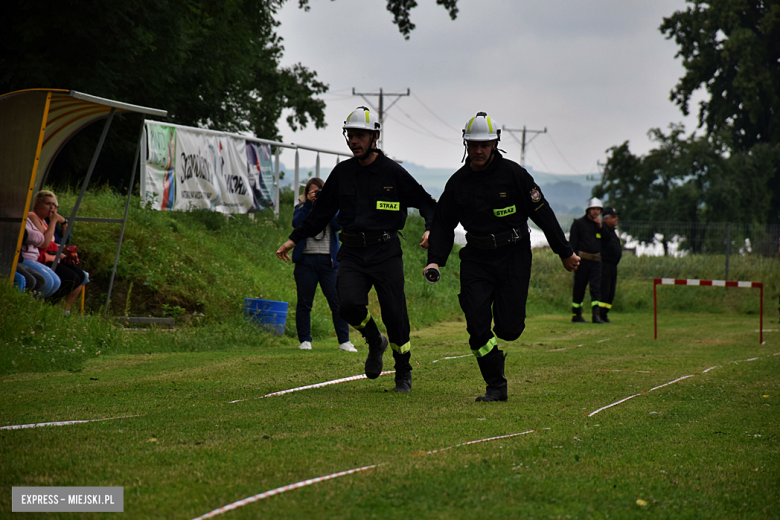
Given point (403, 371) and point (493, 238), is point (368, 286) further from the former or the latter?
point (493, 238)

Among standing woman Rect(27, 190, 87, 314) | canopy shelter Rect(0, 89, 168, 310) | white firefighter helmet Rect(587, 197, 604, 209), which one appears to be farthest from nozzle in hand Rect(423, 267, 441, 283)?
white firefighter helmet Rect(587, 197, 604, 209)

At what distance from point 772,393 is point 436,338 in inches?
264

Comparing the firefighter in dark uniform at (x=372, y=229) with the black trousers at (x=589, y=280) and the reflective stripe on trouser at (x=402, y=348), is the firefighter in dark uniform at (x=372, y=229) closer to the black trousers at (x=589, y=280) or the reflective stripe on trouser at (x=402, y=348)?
the reflective stripe on trouser at (x=402, y=348)

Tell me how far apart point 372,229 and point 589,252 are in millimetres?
10867

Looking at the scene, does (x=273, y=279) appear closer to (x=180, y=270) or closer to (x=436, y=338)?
(x=180, y=270)

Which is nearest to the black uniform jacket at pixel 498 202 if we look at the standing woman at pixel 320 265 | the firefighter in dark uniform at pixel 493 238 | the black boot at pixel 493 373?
the firefighter in dark uniform at pixel 493 238

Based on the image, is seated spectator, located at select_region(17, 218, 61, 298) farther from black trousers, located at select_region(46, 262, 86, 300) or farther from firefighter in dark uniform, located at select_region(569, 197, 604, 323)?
firefighter in dark uniform, located at select_region(569, 197, 604, 323)

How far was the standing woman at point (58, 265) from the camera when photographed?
33.5 ft

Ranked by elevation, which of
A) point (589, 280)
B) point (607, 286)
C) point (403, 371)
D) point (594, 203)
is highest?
point (594, 203)

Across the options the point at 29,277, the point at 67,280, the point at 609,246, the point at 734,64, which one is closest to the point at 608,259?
the point at 609,246

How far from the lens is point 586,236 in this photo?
1659cm

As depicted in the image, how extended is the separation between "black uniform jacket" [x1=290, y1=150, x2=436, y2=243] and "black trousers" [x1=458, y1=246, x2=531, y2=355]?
670mm

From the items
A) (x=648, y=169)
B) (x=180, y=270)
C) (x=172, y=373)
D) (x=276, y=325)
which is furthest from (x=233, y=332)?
(x=648, y=169)

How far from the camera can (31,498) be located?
326 cm
